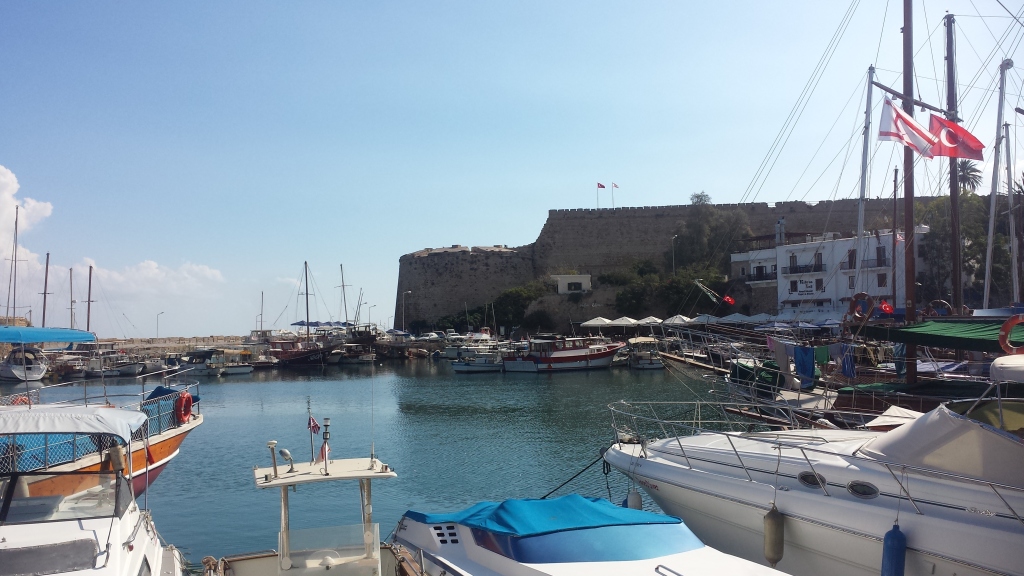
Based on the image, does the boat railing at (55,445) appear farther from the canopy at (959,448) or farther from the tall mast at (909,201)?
the tall mast at (909,201)

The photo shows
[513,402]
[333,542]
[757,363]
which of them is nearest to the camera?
[333,542]

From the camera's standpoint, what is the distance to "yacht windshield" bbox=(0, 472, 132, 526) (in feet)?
20.3

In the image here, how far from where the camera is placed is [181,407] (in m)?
14.7

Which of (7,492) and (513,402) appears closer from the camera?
(7,492)

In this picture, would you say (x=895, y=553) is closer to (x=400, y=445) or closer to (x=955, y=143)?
(x=955, y=143)

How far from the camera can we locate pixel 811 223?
5716cm

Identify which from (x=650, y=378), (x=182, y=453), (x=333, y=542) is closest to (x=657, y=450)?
(x=333, y=542)

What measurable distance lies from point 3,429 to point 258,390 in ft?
108

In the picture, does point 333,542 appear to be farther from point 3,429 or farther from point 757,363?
point 757,363

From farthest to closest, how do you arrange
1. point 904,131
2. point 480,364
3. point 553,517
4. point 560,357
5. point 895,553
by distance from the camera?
point 480,364 < point 560,357 < point 904,131 < point 553,517 < point 895,553

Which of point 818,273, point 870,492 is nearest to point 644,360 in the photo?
point 818,273

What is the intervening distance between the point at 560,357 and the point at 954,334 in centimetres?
3154

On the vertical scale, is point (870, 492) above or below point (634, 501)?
above

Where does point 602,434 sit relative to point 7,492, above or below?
below
